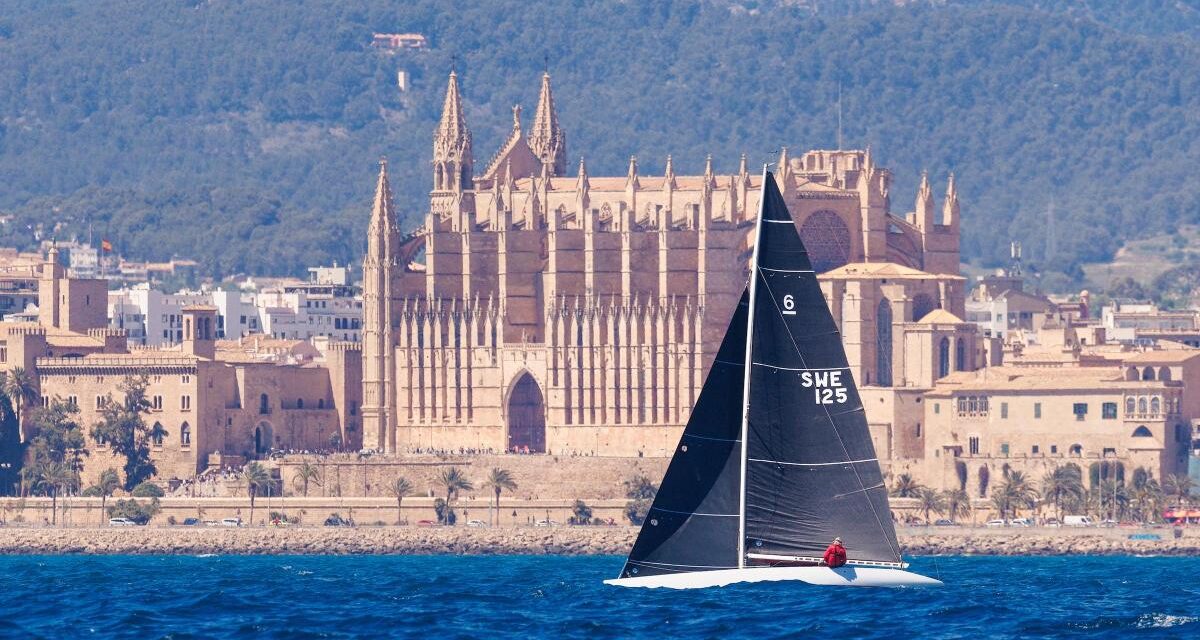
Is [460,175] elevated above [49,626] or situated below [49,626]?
above

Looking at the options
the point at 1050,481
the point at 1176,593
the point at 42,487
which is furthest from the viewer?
the point at 42,487

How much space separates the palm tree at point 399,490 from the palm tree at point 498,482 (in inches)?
115

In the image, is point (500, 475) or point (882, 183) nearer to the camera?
point (500, 475)

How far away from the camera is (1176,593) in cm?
8812

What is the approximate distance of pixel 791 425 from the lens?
213 ft

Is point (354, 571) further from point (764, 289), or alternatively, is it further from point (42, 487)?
point (764, 289)

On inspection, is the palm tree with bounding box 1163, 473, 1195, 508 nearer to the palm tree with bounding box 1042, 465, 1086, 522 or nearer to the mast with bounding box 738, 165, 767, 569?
the palm tree with bounding box 1042, 465, 1086, 522

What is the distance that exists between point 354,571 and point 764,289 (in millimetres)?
45510

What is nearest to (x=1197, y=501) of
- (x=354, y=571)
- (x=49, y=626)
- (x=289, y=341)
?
(x=354, y=571)

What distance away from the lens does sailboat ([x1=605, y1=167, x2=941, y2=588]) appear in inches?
2559

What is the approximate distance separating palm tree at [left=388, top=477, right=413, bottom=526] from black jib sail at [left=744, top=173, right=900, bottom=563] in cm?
6988

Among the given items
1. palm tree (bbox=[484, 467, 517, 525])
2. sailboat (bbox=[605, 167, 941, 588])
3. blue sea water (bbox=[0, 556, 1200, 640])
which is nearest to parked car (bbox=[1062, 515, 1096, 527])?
palm tree (bbox=[484, 467, 517, 525])

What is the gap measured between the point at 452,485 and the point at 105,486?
1294cm

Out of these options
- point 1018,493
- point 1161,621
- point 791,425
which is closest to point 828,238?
point 1018,493
